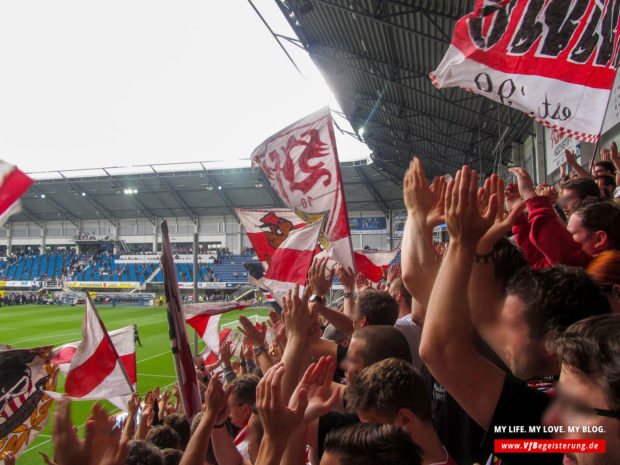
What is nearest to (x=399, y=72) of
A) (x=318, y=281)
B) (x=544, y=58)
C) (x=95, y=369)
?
(x=544, y=58)

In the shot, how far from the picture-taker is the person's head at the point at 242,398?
9.89ft

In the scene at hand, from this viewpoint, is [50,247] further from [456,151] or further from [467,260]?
[467,260]

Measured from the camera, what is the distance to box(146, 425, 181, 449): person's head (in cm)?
298

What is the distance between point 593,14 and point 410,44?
23.7 feet

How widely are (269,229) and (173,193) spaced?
3381cm

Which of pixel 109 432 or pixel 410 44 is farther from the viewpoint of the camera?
pixel 410 44

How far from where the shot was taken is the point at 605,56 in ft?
8.95

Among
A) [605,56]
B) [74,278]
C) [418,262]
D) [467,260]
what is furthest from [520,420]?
[74,278]

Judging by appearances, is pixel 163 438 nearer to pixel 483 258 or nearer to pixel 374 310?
pixel 374 310

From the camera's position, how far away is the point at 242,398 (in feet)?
9.91

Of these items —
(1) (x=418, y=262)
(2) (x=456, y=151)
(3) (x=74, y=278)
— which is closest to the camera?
(1) (x=418, y=262)

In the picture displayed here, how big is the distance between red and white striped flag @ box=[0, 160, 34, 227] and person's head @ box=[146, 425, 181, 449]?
1.75 m

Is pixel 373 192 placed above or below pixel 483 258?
above

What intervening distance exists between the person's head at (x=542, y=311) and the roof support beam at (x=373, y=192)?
1193 inches
